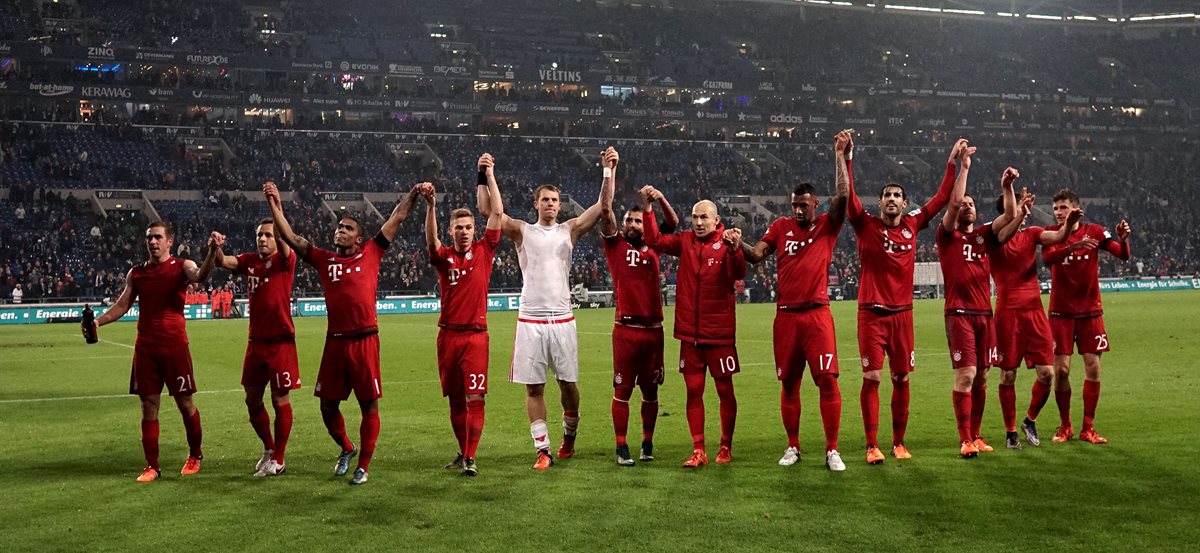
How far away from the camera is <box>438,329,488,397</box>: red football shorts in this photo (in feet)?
32.8

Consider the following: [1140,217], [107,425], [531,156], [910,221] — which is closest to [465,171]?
[531,156]

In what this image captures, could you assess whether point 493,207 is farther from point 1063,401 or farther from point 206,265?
point 1063,401

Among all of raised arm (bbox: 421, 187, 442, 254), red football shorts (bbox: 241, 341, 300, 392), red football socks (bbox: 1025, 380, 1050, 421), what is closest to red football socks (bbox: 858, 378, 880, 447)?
red football socks (bbox: 1025, 380, 1050, 421)

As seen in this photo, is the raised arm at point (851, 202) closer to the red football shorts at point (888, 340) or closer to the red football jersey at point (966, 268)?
the red football shorts at point (888, 340)

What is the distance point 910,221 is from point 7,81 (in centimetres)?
6043

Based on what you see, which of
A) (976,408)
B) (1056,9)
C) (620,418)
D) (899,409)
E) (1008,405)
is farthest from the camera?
(1056,9)

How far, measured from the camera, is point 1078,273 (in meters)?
11.3

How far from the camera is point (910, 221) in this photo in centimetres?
1032

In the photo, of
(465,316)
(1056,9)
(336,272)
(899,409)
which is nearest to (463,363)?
(465,316)

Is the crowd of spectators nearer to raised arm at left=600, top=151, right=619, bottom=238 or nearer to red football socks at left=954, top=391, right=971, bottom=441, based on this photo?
raised arm at left=600, top=151, right=619, bottom=238

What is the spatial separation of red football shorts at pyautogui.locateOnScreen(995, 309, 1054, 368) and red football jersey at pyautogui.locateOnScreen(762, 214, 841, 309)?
2145 millimetres

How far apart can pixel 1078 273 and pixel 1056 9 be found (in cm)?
8426

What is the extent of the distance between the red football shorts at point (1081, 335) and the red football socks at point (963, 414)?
5.31 ft

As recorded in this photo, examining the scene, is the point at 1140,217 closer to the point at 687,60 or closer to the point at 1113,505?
the point at 687,60
